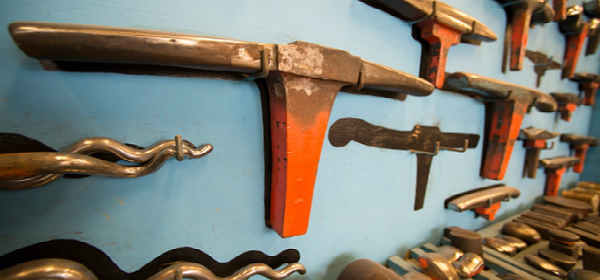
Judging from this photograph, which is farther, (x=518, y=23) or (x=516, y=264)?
(x=518, y=23)

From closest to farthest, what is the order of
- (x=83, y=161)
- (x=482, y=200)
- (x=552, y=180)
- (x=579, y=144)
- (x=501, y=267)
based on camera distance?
(x=83, y=161)
(x=501, y=267)
(x=482, y=200)
(x=552, y=180)
(x=579, y=144)

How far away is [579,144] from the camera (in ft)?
5.76

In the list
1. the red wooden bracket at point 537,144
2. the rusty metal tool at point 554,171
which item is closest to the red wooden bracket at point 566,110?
the rusty metal tool at point 554,171

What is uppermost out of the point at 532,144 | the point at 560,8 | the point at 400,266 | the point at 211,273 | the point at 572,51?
the point at 560,8

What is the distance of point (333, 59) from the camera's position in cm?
52

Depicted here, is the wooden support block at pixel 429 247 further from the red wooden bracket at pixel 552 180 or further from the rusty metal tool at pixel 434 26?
the red wooden bracket at pixel 552 180

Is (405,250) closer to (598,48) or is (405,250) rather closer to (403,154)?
(403,154)

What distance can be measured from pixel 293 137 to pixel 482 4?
40.9 inches

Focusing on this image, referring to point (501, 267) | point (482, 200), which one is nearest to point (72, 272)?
point (501, 267)

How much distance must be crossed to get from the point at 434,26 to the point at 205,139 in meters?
0.76

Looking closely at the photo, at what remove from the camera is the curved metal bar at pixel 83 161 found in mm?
323

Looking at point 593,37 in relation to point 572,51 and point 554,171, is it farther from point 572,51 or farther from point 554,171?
point 554,171

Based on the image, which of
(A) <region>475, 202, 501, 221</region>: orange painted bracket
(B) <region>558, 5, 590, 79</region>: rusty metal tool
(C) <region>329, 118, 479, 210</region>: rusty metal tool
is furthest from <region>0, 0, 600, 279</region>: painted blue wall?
(B) <region>558, 5, 590, 79</region>: rusty metal tool

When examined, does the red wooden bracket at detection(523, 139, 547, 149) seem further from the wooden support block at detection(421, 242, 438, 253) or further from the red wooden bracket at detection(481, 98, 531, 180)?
the wooden support block at detection(421, 242, 438, 253)
